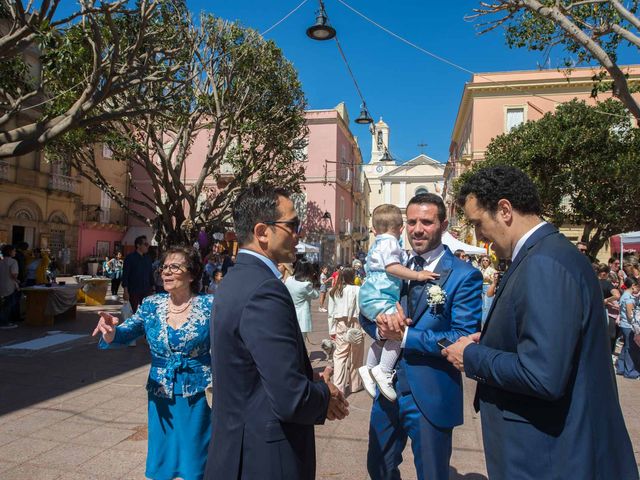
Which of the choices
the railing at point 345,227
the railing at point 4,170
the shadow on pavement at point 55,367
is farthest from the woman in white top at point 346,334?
the railing at point 345,227

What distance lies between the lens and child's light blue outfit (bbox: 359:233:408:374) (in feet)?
10.2

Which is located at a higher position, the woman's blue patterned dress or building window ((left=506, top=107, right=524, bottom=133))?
building window ((left=506, top=107, right=524, bottom=133))

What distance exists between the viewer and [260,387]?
6.32ft

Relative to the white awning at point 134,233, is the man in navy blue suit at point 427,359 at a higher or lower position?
lower

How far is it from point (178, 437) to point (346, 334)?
147 inches

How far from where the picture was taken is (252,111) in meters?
17.6

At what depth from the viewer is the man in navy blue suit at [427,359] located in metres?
2.64

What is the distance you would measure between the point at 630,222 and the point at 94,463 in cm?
2338

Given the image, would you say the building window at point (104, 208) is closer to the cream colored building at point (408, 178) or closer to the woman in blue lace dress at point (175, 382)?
the woman in blue lace dress at point (175, 382)

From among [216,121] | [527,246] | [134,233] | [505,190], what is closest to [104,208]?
[134,233]

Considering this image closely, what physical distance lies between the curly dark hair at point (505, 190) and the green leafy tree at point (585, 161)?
63.1 feet

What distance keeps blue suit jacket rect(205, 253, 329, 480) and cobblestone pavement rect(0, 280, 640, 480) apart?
2.26 meters

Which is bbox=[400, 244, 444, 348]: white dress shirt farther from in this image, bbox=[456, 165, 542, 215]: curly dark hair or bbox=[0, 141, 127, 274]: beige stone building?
bbox=[0, 141, 127, 274]: beige stone building

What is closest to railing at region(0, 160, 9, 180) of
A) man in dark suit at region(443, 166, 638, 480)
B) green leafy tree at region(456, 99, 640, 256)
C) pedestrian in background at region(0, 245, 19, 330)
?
pedestrian in background at region(0, 245, 19, 330)
